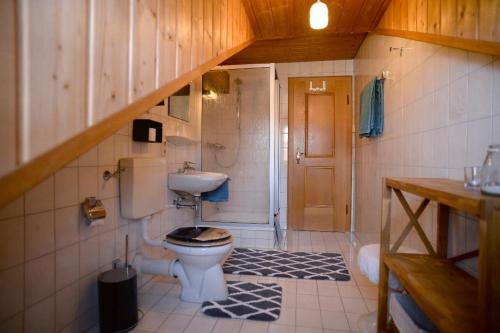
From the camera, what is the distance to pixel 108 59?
0.80 metres

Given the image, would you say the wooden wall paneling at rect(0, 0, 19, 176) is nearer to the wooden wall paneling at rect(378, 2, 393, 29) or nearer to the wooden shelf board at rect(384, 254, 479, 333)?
the wooden shelf board at rect(384, 254, 479, 333)

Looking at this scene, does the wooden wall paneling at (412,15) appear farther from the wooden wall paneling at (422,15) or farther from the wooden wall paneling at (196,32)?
the wooden wall paneling at (196,32)

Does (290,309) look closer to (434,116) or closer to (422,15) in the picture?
(434,116)

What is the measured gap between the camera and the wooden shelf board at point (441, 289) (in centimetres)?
78

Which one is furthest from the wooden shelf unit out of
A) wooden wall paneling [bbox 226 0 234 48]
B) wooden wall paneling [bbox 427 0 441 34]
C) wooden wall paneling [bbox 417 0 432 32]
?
wooden wall paneling [bbox 226 0 234 48]

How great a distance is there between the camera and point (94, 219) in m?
1.43

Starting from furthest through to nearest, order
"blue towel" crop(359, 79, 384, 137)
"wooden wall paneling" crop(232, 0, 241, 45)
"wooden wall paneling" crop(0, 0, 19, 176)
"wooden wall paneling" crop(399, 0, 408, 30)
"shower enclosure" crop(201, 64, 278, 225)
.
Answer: "shower enclosure" crop(201, 64, 278, 225)
"blue towel" crop(359, 79, 384, 137)
"wooden wall paneling" crop(232, 0, 241, 45)
"wooden wall paneling" crop(399, 0, 408, 30)
"wooden wall paneling" crop(0, 0, 19, 176)

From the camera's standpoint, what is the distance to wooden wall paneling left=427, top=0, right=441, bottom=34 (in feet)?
4.38

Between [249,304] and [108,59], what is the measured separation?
1606mm

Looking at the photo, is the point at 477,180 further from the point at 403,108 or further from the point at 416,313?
the point at 403,108

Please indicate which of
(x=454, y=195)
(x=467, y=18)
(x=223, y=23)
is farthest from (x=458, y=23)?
(x=223, y=23)

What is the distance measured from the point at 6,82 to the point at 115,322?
1.38 metres

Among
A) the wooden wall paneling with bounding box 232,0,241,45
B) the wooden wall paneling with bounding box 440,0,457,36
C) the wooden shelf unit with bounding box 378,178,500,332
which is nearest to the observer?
the wooden shelf unit with bounding box 378,178,500,332

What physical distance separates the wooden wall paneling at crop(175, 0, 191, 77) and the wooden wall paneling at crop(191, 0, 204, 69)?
45mm
